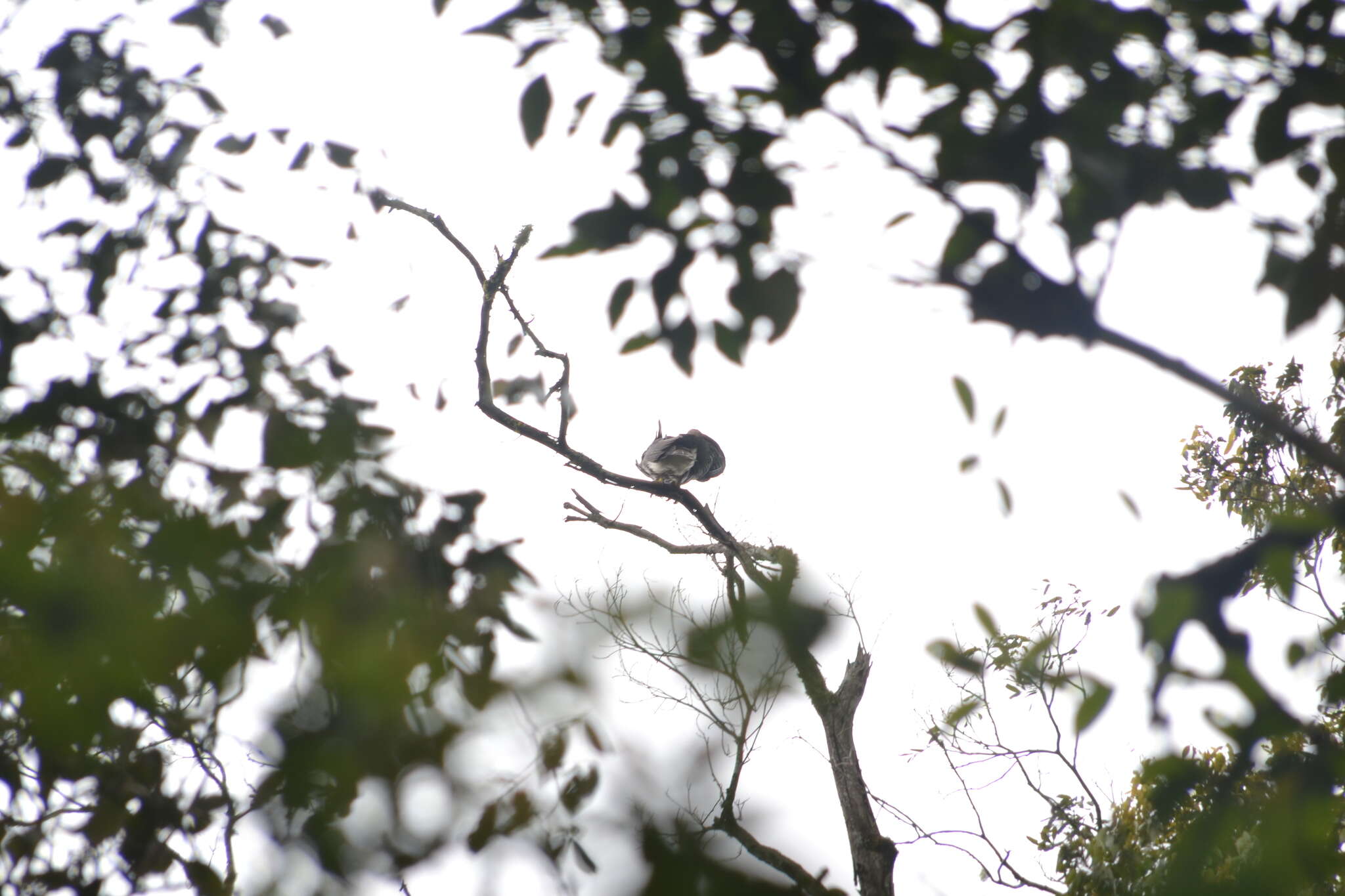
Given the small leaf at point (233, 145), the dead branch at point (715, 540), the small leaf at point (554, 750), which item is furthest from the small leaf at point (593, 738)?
the dead branch at point (715, 540)

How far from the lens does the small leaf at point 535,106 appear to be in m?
1.35

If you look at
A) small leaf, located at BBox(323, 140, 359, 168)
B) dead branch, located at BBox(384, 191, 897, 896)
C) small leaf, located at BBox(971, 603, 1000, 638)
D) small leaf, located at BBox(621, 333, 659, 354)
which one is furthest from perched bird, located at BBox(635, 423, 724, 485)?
small leaf, located at BBox(971, 603, 1000, 638)

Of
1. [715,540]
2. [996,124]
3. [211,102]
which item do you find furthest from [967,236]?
→ [715,540]

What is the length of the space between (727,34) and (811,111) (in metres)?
0.18

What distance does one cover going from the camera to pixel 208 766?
1475 millimetres

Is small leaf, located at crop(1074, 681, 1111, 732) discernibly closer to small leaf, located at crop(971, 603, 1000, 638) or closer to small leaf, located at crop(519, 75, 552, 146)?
small leaf, located at crop(971, 603, 1000, 638)

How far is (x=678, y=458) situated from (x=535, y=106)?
18.1 feet

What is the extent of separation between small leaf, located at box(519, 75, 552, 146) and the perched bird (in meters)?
5.44

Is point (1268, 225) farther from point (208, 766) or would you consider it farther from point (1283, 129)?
point (208, 766)

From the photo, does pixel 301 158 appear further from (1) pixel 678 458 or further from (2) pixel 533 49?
(1) pixel 678 458

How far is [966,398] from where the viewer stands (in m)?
1.40

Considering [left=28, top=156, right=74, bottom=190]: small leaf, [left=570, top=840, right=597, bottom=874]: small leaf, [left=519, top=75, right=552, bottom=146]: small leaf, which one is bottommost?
[left=570, top=840, right=597, bottom=874]: small leaf

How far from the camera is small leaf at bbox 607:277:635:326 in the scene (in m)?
1.48

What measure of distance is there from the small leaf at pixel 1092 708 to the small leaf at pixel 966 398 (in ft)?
1.59
